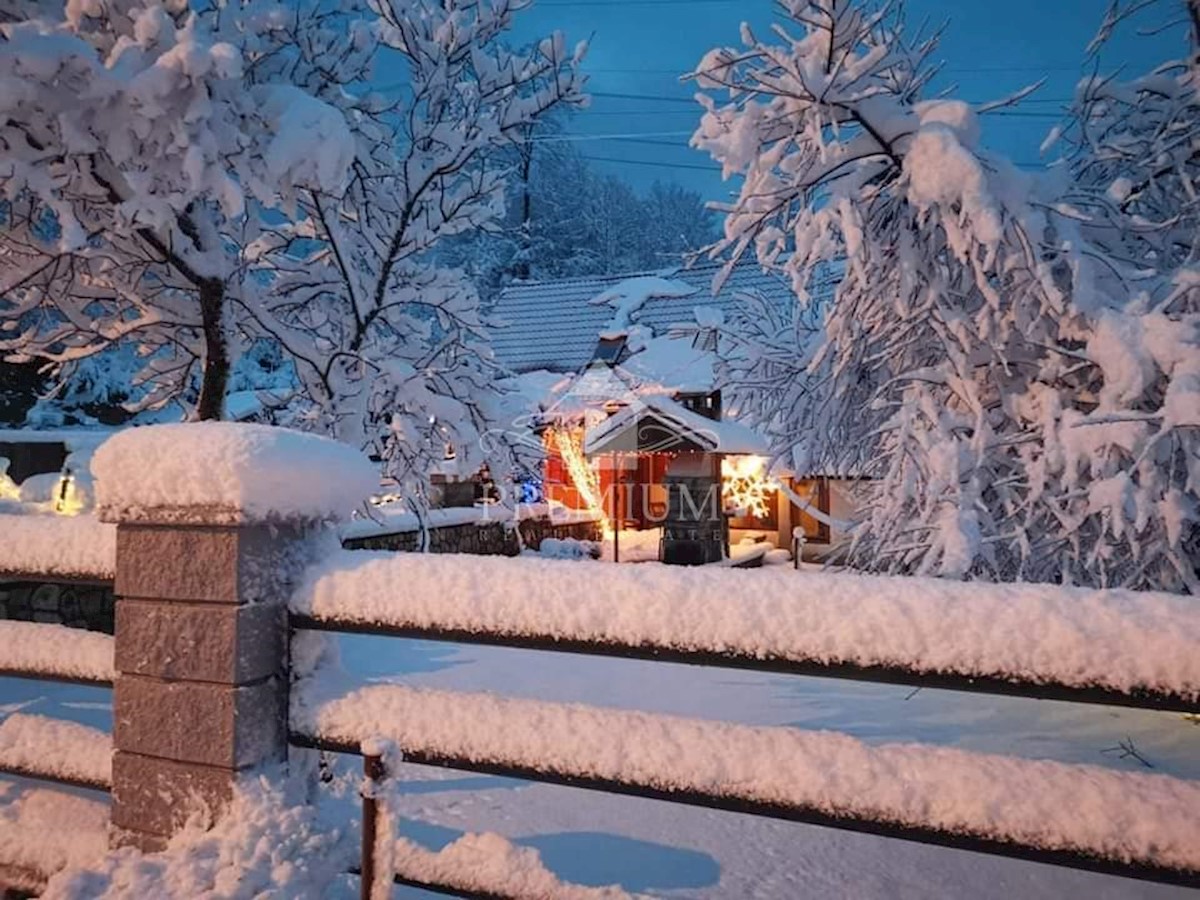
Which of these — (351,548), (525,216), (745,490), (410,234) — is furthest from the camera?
(525,216)

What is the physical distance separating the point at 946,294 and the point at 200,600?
4339 mm

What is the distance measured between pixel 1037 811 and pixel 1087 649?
365mm

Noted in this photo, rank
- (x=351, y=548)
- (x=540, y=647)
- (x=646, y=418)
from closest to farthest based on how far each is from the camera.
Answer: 1. (x=540, y=647)
2. (x=351, y=548)
3. (x=646, y=418)

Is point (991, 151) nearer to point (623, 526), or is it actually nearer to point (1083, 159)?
point (1083, 159)

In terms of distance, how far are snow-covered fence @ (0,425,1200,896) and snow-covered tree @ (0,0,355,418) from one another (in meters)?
2.62

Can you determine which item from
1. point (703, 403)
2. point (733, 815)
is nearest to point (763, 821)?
point (733, 815)

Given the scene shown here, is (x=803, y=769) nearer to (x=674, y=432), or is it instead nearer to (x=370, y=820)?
(x=370, y=820)

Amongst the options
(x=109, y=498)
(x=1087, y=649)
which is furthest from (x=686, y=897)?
(x=109, y=498)

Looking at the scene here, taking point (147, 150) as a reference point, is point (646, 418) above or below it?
below

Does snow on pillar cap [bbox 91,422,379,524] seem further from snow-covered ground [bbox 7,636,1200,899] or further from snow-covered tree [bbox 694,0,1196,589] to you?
snow-covered tree [bbox 694,0,1196,589]

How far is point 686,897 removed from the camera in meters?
3.80

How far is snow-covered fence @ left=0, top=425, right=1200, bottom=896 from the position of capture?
1700 millimetres

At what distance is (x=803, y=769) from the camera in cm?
191

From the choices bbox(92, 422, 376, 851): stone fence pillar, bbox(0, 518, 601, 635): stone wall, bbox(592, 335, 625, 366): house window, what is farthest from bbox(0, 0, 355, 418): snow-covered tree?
bbox(592, 335, 625, 366): house window
